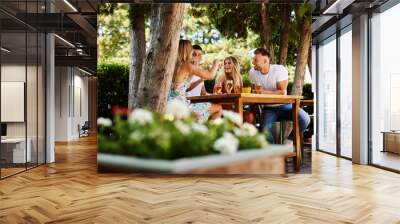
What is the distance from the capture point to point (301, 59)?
5.86 metres

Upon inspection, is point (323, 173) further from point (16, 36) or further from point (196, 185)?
point (16, 36)

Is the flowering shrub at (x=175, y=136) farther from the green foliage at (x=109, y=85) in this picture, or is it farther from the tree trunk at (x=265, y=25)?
the tree trunk at (x=265, y=25)

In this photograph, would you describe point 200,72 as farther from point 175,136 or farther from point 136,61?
point 136,61

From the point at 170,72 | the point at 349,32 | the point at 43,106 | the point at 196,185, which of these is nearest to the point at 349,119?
the point at 349,32

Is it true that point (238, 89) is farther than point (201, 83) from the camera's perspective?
Yes

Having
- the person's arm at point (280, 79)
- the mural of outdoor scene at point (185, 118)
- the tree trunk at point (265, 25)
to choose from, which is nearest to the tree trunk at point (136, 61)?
the mural of outdoor scene at point (185, 118)

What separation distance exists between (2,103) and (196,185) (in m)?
2.89

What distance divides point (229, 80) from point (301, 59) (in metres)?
4.35

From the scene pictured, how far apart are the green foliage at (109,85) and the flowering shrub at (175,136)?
485cm

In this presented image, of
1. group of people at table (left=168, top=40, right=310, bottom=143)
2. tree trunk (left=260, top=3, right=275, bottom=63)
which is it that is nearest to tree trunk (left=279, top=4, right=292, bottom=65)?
tree trunk (left=260, top=3, right=275, bottom=63)

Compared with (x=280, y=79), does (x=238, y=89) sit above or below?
below

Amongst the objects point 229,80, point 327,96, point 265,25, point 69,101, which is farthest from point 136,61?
point 69,101

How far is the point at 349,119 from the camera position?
780 centimetres

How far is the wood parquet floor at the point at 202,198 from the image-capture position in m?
3.63
